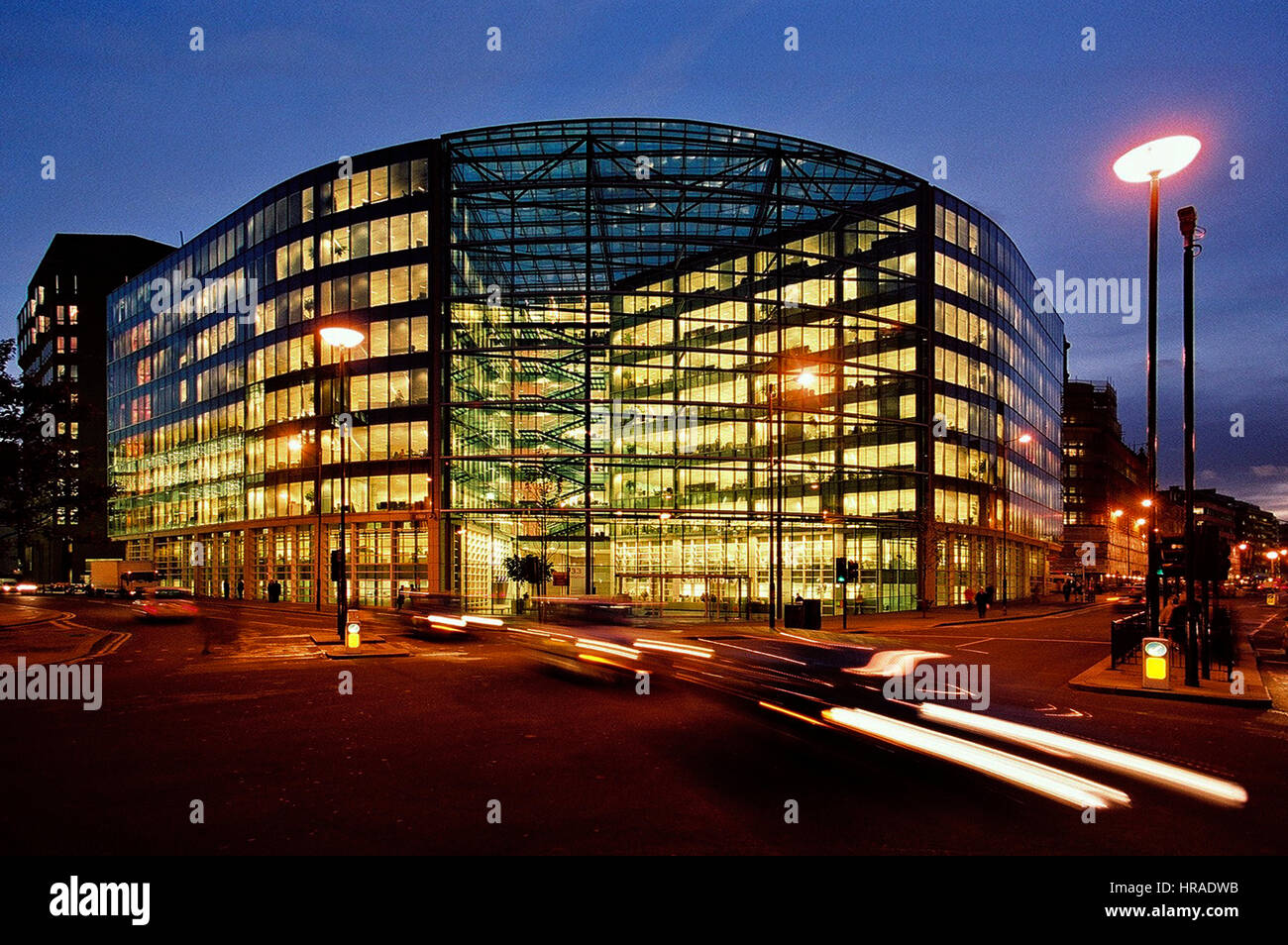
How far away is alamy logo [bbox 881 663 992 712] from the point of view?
48.3 feet

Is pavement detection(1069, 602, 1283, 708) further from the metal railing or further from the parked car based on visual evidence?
the parked car

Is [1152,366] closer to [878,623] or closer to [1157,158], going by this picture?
[1157,158]

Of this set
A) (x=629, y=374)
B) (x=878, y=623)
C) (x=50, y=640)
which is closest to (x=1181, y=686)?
(x=878, y=623)

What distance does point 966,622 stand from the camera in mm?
39281

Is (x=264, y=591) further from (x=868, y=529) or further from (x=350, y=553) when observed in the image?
(x=868, y=529)

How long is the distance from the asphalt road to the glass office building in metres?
31.6

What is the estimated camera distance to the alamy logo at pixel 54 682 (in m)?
14.8

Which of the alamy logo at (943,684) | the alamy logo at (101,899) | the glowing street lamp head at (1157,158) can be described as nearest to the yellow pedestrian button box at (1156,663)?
the alamy logo at (943,684)

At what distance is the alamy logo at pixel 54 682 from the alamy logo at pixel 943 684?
1467 cm

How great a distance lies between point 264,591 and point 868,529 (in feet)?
139

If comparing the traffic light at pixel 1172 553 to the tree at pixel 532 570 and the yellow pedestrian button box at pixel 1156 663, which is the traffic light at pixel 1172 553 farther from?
the tree at pixel 532 570

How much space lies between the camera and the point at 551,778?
891cm

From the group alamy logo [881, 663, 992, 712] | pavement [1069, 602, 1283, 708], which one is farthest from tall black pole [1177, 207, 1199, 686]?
alamy logo [881, 663, 992, 712]

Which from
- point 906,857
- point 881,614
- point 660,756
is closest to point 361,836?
point 660,756
